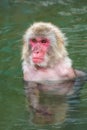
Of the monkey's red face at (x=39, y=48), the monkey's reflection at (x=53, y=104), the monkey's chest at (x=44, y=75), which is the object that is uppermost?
the monkey's red face at (x=39, y=48)

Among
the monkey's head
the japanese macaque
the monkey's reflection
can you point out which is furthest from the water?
the monkey's head

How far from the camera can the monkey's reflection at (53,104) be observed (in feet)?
19.7

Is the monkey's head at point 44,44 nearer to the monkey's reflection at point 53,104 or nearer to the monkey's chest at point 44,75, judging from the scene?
the monkey's chest at point 44,75

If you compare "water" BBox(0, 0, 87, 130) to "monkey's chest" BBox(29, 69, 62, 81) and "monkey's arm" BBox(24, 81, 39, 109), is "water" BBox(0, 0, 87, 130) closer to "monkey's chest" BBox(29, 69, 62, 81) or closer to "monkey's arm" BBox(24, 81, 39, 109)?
"monkey's arm" BBox(24, 81, 39, 109)

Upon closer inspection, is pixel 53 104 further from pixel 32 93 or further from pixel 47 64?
pixel 47 64

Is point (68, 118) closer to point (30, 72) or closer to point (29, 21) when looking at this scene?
point (30, 72)

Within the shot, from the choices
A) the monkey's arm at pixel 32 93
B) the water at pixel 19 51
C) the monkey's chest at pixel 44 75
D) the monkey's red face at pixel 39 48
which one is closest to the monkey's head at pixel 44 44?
the monkey's red face at pixel 39 48

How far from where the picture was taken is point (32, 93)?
6598mm

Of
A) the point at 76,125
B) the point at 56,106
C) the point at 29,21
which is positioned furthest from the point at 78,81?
the point at 29,21

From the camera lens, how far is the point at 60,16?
11.4 m

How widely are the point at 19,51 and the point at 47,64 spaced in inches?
78.6

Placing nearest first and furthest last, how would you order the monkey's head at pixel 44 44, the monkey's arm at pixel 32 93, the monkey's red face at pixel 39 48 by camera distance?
1. the monkey's arm at pixel 32 93
2. the monkey's red face at pixel 39 48
3. the monkey's head at pixel 44 44

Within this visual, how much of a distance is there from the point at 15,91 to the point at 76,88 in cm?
82

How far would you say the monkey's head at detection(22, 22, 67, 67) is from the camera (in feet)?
21.9
